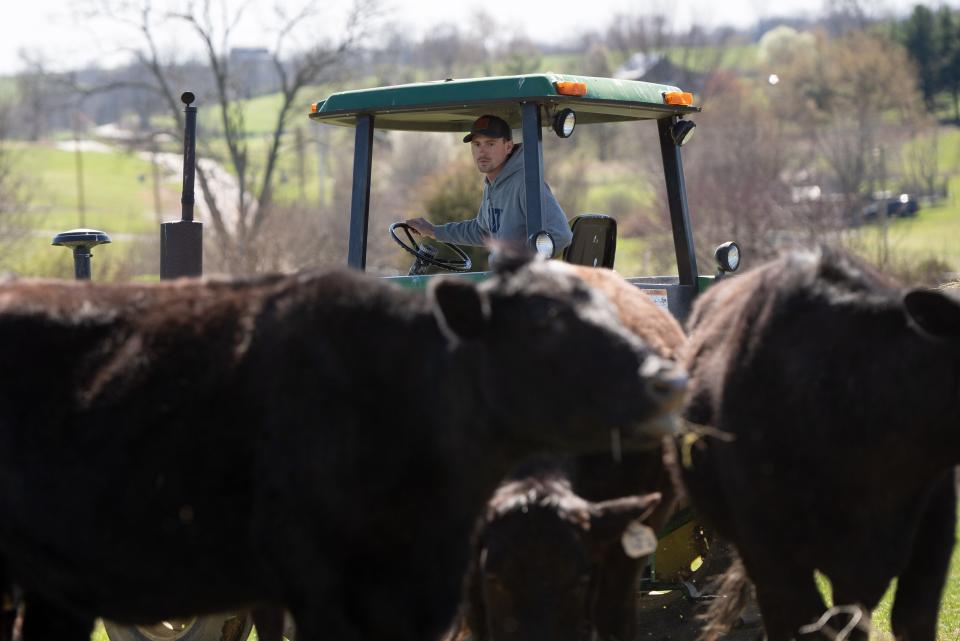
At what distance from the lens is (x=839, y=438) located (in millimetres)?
4340

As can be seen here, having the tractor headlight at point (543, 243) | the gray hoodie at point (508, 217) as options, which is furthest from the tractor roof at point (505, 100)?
the tractor headlight at point (543, 243)

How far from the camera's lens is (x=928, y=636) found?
14.9ft

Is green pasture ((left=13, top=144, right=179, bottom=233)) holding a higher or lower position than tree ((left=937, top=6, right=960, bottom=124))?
lower

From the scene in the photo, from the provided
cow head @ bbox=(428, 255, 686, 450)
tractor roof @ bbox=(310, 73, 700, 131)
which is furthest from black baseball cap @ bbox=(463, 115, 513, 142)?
cow head @ bbox=(428, 255, 686, 450)

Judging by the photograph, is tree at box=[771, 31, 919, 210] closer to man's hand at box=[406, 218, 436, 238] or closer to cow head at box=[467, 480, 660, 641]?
man's hand at box=[406, 218, 436, 238]

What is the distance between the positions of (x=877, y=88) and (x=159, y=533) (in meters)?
40.6

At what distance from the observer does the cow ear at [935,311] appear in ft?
13.6

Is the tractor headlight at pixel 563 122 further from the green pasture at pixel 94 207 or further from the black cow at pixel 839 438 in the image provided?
the green pasture at pixel 94 207

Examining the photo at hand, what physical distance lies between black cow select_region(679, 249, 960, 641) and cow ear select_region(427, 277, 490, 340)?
135 centimetres

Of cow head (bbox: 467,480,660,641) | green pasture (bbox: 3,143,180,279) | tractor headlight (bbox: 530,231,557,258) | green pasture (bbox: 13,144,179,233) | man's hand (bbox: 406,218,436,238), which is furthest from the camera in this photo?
green pasture (bbox: 13,144,179,233)

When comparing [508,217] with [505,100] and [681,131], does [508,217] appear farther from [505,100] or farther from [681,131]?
[681,131]

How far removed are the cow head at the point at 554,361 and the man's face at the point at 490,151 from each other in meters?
3.48

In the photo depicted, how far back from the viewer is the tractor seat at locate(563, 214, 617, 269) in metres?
6.97

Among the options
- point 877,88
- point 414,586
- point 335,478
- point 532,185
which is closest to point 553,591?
point 414,586
